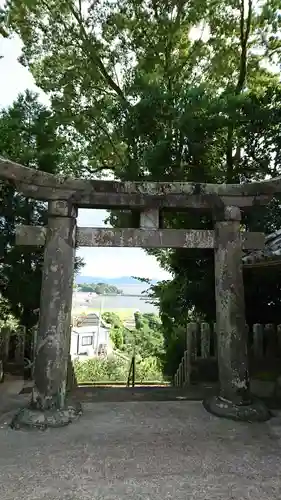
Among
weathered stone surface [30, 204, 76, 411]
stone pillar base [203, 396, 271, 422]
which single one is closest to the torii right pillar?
stone pillar base [203, 396, 271, 422]

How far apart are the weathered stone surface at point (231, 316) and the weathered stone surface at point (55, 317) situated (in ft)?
6.76

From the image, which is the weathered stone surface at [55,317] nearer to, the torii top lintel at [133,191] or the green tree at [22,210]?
the torii top lintel at [133,191]

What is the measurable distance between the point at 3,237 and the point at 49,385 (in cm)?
420

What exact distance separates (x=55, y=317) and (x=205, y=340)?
3.35 meters

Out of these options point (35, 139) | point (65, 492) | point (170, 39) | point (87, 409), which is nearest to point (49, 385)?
point (87, 409)

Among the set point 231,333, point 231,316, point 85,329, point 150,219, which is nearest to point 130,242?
point 150,219

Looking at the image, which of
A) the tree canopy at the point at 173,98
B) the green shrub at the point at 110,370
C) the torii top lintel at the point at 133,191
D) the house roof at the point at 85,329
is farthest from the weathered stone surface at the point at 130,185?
the house roof at the point at 85,329

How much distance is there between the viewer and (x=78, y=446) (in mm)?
3807

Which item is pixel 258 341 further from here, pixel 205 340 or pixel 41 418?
pixel 41 418

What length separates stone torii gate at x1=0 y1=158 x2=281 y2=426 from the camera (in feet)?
15.4

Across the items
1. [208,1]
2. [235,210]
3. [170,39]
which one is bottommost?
[235,210]

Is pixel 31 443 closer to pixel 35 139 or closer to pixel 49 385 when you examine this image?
pixel 49 385

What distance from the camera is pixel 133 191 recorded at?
5.15m

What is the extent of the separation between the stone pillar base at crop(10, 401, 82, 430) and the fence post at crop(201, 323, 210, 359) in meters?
3.14
